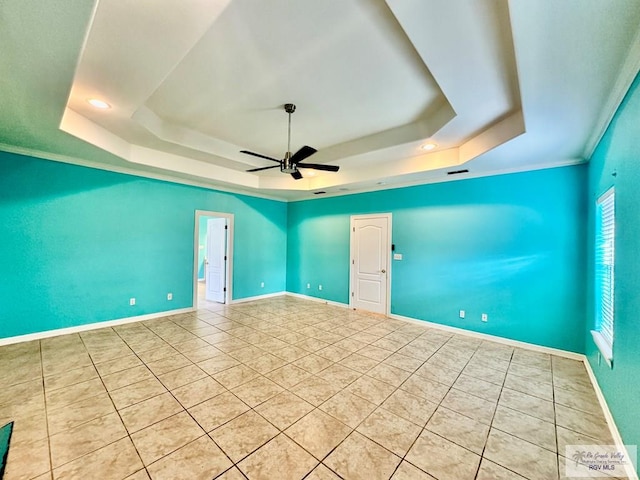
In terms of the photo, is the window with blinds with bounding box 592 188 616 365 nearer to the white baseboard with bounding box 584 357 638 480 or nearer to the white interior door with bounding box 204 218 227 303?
the white baseboard with bounding box 584 357 638 480

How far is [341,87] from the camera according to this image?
2619mm

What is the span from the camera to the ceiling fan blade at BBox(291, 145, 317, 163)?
299cm

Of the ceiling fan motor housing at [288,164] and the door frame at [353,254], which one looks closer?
the ceiling fan motor housing at [288,164]

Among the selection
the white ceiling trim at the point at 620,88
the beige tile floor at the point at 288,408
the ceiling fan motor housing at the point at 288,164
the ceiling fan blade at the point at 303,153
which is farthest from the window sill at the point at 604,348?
the ceiling fan motor housing at the point at 288,164

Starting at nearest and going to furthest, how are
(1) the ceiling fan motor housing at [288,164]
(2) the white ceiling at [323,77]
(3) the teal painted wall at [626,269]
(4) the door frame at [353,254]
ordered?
(2) the white ceiling at [323,77] < (3) the teal painted wall at [626,269] < (1) the ceiling fan motor housing at [288,164] < (4) the door frame at [353,254]

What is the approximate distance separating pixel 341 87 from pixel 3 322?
17.3 ft

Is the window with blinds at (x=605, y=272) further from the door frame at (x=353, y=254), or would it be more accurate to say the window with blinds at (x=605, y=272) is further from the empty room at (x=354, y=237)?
the door frame at (x=353, y=254)

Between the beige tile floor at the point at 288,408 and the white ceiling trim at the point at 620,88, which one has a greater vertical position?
the white ceiling trim at the point at 620,88

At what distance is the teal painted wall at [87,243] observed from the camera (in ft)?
11.7

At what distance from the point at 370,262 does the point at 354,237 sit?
69cm

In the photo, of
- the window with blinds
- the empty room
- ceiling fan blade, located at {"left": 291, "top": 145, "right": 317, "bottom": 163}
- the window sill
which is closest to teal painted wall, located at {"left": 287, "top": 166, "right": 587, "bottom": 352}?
the empty room

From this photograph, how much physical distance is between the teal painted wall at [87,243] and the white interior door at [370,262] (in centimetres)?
314

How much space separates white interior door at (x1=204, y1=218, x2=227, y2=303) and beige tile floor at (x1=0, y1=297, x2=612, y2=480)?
227 centimetres

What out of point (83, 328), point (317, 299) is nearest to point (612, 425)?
point (317, 299)
